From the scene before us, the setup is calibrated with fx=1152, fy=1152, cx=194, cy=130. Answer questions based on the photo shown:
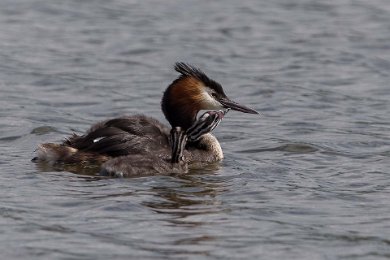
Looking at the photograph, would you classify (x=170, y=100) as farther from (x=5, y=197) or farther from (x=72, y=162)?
(x=5, y=197)

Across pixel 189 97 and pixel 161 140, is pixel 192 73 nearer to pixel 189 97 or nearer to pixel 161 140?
pixel 189 97

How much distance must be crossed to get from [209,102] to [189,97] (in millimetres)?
236

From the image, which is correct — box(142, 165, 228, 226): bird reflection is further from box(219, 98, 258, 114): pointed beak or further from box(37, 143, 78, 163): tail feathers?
box(37, 143, 78, 163): tail feathers

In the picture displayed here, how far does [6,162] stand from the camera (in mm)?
10766

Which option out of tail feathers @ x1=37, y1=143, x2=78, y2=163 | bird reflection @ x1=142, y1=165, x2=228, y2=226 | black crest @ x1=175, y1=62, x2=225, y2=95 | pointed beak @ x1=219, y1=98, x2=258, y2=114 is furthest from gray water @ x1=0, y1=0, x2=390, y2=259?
black crest @ x1=175, y1=62, x2=225, y2=95

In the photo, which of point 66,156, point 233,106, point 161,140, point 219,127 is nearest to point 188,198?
point 161,140

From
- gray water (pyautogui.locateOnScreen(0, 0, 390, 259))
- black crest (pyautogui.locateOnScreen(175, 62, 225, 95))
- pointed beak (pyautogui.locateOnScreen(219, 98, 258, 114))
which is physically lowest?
gray water (pyautogui.locateOnScreen(0, 0, 390, 259))

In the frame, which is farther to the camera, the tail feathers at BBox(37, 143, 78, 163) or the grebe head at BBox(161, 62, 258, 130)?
the grebe head at BBox(161, 62, 258, 130)

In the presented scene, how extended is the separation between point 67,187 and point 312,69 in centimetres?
688

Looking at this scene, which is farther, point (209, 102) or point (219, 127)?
point (219, 127)

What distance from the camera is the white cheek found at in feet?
36.7

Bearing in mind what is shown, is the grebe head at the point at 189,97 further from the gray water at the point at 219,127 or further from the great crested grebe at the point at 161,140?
the gray water at the point at 219,127

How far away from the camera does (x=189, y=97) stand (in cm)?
1111

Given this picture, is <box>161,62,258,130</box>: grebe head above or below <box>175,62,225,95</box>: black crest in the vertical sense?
below
